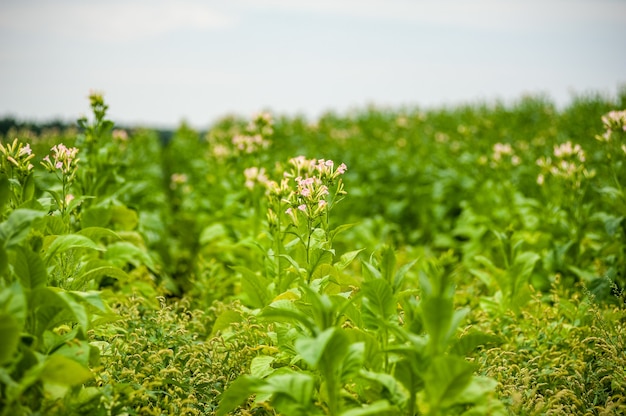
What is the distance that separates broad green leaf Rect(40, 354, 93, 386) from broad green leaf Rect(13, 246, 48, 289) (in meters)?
0.34

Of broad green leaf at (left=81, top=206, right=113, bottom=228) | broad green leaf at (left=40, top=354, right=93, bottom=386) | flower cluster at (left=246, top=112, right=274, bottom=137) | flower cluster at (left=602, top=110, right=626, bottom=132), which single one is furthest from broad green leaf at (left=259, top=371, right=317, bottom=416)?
flower cluster at (left=246, top=112, right=274, bottom=137)

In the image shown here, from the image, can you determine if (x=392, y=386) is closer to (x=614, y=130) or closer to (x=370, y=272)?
(x=370, y=272)

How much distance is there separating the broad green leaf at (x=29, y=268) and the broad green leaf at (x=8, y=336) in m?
0.35

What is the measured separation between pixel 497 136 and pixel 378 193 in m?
2.52

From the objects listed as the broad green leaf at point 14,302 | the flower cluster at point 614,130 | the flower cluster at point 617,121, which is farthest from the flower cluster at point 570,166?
the broad green leaf at point 14,302

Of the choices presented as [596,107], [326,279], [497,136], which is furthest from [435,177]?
[326,279]

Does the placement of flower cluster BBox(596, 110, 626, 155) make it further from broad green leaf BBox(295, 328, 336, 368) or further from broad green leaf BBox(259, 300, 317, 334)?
broad green leaf BBox(295, 328, 336, 368)

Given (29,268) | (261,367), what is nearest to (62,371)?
(29,268)

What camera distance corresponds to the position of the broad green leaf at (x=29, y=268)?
100 inches

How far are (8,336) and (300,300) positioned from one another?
1476 millimetres

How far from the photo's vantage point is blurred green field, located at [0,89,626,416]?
2.49 meters

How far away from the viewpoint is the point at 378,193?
9.13 metres

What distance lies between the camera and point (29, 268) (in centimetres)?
255

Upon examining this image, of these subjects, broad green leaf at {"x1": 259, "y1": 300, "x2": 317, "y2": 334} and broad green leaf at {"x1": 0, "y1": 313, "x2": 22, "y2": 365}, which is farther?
broad green leaf at {"x1": 259, "y1": 300, "x2": 317, "y2": 334}
